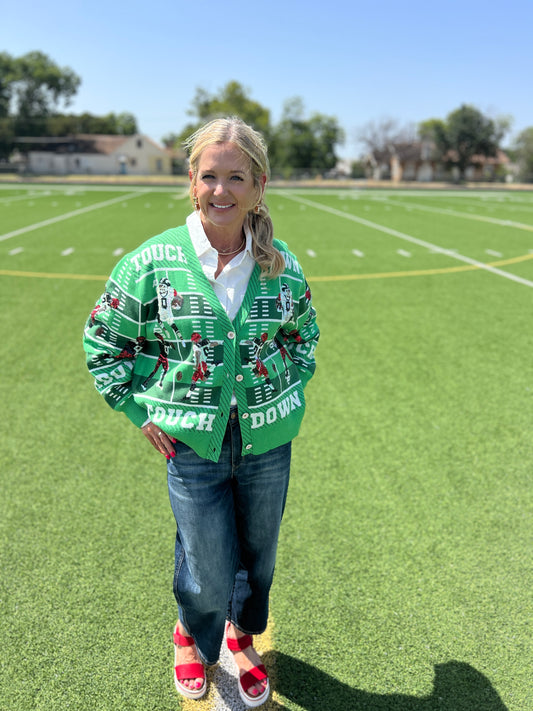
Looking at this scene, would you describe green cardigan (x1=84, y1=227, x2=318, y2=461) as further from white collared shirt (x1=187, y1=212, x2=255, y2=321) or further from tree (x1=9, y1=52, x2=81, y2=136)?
tree (x1=9, y1=52, x2=81, y2=136)

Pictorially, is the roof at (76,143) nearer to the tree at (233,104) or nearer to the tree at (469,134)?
the tree at (233,104)

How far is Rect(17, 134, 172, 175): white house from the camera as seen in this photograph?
7425 cm

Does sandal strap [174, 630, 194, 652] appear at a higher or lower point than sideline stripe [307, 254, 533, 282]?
lower

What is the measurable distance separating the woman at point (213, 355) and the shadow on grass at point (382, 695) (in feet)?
1.68

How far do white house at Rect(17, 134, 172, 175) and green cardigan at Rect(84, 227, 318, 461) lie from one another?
255 feet

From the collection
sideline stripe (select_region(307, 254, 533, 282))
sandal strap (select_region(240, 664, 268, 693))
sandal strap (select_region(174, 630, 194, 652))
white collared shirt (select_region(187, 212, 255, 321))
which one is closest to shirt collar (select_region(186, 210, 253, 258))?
white collared shirt (select_region(187, 212, 255, 321))

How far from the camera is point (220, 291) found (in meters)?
1.78

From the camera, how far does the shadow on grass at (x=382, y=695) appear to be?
2.12 m

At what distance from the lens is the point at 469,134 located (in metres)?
67.9

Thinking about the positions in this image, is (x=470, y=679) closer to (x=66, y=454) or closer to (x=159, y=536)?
(x=159, y=536)

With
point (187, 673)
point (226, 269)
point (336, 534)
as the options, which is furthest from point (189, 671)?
point (226, 269)

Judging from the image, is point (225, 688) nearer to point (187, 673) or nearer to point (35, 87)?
point (187, 673)

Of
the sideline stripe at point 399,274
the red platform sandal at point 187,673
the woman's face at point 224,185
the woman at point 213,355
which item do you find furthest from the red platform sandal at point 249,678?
the sideline stripe at point 399,274

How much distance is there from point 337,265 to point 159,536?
319 inches
